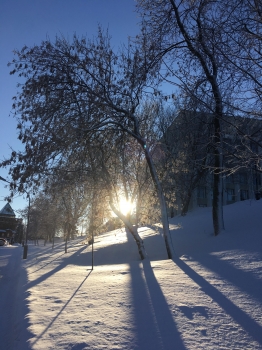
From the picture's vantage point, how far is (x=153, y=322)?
430 centimetres

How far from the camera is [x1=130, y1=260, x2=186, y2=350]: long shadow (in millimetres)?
3591

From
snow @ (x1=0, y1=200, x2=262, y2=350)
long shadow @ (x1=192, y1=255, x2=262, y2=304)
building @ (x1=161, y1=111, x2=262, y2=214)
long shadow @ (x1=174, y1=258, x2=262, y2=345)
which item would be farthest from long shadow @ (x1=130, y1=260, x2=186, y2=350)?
building @ (x1=161, y1=111, x2=262, y2=214)

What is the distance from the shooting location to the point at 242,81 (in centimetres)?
599

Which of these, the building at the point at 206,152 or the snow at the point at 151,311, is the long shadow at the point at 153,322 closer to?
the snow at the point at 151,311

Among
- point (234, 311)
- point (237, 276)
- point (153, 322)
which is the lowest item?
point (153, 322)

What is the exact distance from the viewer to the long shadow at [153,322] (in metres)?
3.59

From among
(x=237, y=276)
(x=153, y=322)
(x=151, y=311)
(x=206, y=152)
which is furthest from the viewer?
(x=206, y=152)

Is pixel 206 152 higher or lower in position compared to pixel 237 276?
higher

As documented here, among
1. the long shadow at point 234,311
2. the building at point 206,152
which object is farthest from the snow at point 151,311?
the building at point 206,152

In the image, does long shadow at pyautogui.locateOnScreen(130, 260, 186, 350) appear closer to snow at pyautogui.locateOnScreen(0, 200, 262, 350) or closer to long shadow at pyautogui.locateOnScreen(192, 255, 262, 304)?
snow at pyautogui.locateOnScreen(0, 200, 262, 350)

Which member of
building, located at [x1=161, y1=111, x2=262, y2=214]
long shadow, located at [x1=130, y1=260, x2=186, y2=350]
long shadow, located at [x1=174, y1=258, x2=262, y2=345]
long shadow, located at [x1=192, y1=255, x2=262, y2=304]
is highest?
building, located at [x1=161, y1=111, x2=262, y2=214]

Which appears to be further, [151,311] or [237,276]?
[237,276]

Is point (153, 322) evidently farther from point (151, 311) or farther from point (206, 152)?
point (206, 152)

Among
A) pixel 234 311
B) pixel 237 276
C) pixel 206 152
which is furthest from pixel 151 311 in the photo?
pixel 206 152
